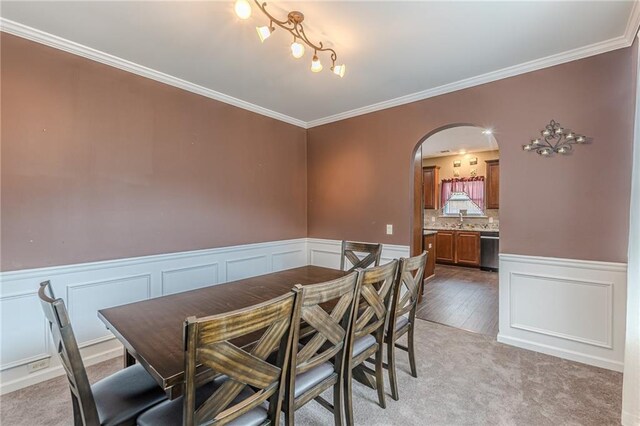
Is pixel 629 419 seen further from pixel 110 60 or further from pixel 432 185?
pixel 432 185

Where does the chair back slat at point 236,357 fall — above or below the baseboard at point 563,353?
above

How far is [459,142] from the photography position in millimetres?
5875

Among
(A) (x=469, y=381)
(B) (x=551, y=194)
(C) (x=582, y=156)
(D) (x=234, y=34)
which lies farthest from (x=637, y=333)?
(D) (x=234, y=34)

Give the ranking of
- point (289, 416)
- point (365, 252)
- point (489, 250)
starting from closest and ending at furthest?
1. point (289, 416)
2. point (365, 252)
3. point (489, 250)

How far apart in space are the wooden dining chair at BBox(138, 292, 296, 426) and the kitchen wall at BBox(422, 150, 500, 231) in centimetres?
675

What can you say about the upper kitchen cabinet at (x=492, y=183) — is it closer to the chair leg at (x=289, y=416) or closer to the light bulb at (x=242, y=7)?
the light bulb at (x=242, y=7)

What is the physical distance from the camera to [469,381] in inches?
87.3

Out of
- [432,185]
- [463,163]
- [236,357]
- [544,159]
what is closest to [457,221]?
[432,185]

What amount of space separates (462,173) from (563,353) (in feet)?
17.4

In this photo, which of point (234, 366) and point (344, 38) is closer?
point (234, 366)

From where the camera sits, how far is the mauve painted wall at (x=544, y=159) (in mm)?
2359

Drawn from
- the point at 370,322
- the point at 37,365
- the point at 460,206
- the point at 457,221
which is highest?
the point at 460,206

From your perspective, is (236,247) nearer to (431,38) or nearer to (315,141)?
(315,141)

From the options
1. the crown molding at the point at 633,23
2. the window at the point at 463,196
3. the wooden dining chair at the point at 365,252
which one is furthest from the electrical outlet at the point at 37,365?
the window at the point at 463,196
